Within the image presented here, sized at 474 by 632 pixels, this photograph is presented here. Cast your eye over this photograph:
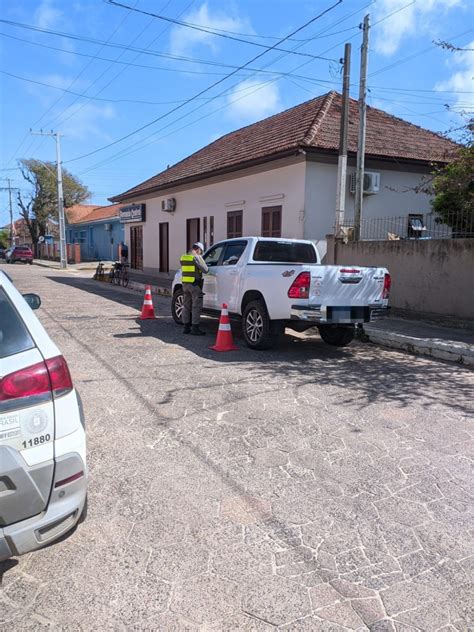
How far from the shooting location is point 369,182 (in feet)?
50.1

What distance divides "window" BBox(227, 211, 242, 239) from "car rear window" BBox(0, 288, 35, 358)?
609 inches

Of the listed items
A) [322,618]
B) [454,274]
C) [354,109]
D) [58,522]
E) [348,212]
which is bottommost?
[322,618]

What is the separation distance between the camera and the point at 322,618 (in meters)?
2.36

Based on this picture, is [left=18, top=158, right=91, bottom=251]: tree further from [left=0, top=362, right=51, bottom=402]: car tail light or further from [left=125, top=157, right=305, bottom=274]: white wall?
[left=0, top=362, right=51, bottom=402]: car tail light

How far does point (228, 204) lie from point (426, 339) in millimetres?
11101

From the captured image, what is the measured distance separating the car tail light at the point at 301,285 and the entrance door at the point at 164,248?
17447 mm

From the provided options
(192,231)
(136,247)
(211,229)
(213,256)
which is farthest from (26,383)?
(136,247)

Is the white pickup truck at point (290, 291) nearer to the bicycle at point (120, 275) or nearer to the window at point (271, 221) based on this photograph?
the window at point (271, 221)

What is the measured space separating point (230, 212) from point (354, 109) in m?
5.64

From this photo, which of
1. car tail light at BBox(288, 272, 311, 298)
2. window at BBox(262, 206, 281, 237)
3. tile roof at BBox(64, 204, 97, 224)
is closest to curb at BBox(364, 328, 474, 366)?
car tail light at BBox(288, 272, 311, 298)

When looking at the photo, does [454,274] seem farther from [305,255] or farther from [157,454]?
[157,454]

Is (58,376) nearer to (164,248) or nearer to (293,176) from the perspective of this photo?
(293,176)

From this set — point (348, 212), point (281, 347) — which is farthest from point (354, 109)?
point (281, 347)

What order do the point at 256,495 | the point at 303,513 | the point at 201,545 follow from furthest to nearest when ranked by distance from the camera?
the point at 256,495 < the point at 303,513 < the point at 201,545
